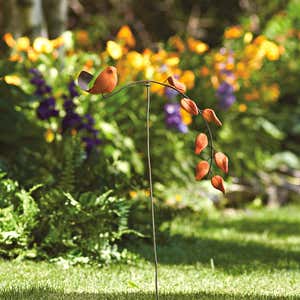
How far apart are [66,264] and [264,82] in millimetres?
4284

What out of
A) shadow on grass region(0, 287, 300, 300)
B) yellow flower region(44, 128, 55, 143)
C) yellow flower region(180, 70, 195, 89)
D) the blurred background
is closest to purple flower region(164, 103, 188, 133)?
the blurred background

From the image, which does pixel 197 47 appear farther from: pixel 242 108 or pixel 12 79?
pixel 12 79

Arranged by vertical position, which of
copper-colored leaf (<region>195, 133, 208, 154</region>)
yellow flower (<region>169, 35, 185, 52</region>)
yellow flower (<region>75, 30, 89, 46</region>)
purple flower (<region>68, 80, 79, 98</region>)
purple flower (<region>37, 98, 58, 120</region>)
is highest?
yellow flower (<region>75, 30, 89, 46</region>)

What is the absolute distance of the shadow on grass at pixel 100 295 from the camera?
3.00 metres

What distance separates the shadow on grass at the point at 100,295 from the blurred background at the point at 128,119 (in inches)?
31.8

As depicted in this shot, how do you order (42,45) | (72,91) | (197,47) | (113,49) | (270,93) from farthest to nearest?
(270,93), (197,47), (113,49), (42,45), (72,91)

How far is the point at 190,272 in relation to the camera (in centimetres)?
386

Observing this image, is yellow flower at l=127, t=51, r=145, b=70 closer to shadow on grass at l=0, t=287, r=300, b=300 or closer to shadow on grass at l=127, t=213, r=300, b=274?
shadow on grass at l=127, t=213, r=300, b=274

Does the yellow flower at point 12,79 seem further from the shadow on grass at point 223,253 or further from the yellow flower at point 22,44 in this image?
the shadow on grass at point 223,253

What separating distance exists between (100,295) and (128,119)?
3.19m

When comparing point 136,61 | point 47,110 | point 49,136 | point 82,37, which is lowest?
point 49,136

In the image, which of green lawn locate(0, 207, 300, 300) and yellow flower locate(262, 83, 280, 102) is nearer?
green lawn locate(0, 207, 300, 300)

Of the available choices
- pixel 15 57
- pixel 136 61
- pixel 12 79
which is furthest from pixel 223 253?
pixel 15 57

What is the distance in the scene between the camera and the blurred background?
4.14 m
